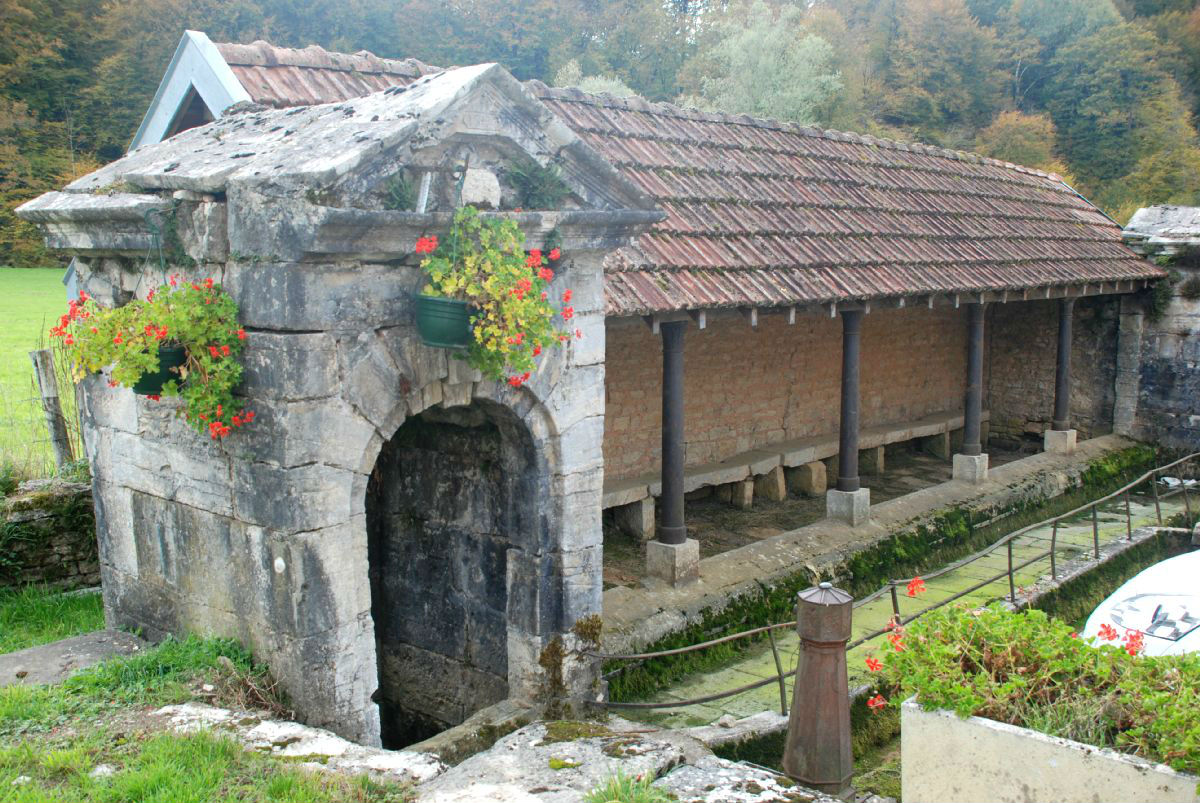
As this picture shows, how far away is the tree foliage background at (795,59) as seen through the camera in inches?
1074

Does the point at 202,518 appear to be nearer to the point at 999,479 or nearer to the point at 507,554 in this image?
the point at 507,554

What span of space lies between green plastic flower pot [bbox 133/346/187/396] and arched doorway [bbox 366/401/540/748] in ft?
5.48

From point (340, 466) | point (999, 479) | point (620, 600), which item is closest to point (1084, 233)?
point (999, 479)

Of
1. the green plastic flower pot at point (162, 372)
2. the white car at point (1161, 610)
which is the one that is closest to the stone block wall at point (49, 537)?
the green plastic flower pot at point (162, 372)

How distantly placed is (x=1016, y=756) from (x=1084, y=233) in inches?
467

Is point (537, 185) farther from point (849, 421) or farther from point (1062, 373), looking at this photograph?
point (1062, 373)

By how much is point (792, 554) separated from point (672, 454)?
170cm

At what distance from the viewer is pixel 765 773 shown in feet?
14.7

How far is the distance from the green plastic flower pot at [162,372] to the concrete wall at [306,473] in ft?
1.00

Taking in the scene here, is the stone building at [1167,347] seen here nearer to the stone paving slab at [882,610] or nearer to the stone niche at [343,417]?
the stone paving slab at [882,610]

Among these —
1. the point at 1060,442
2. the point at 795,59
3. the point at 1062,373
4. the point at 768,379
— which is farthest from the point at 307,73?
the point at 795,59

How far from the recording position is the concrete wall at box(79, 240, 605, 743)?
458cm

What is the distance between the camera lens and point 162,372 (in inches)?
181

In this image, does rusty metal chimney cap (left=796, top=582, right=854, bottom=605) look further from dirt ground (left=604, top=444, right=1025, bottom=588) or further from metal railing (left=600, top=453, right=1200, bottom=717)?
dirt ground (left=604, top=444, right=1025, bottom=588)
